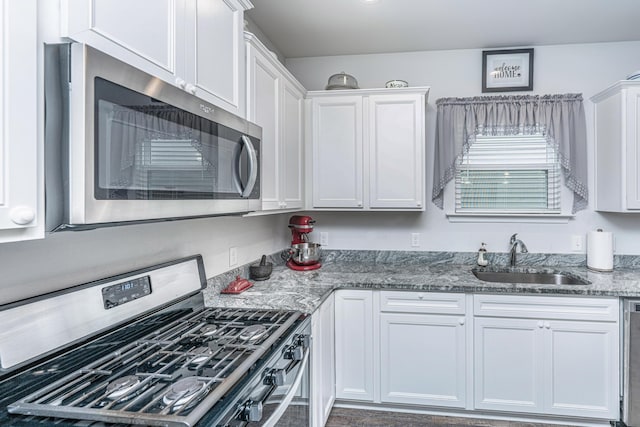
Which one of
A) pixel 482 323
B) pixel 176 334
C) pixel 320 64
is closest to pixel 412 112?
pixel 320 64

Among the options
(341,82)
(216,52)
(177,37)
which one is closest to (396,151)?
(341,82)

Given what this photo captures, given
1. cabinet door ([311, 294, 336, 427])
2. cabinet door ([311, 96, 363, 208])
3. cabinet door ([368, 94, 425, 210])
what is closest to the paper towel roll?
cabinet door ([368, 94, 425, 210])

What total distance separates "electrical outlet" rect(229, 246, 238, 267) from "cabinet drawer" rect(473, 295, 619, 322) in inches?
57.7

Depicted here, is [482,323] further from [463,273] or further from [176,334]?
[176,334]

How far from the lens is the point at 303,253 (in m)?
2.88

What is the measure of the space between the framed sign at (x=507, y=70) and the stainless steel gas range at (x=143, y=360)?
97.1 inches

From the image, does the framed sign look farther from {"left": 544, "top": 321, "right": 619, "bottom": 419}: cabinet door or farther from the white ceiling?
{"left": 544, "top": 321, "right": 619, "bottom": 419}: cabinet door

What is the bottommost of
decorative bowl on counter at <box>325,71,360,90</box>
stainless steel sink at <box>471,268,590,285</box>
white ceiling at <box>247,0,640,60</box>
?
stainless steel sink at <box>471,268,590,285</box>

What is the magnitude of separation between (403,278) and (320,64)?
192cm

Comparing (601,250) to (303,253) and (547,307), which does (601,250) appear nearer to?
(547,307)

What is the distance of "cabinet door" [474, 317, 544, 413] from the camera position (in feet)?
7.88

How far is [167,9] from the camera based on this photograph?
1.21m

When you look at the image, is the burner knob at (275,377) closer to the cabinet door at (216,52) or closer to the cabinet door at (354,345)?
the cabinet door at (216,52)

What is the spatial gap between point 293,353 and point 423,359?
4.37ft
